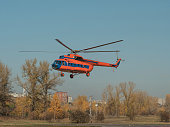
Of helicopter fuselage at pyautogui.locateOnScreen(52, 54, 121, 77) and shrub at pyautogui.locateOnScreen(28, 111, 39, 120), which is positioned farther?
shrub at pyautogui.locateOnScreen(28, 111, 39, 120)

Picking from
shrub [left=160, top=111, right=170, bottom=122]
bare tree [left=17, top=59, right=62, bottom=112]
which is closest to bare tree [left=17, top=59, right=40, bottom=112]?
bare tree [left=17, top=59, right=62, bottom=112]

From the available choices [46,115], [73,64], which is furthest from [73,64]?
[46,115]

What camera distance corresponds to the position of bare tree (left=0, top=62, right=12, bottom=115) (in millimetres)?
67000

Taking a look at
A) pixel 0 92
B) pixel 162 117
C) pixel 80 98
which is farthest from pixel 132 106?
pixel 80 98

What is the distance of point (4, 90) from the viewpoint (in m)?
68.0

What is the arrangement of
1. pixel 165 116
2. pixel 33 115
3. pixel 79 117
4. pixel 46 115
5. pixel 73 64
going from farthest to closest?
pixel 33 115 < pixel 46 115 < pixel 165 116 < pixel 79 117 < pixel 73 64

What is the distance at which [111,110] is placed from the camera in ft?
359

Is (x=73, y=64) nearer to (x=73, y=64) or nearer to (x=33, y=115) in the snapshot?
(x=73, y=64)

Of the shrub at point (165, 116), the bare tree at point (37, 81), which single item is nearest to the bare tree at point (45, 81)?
the bare tree at point (37, 81)

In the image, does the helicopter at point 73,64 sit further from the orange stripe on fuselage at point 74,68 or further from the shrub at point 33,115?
the shrub at point 33,115

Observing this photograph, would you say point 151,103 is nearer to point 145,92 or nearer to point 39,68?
point 145,92

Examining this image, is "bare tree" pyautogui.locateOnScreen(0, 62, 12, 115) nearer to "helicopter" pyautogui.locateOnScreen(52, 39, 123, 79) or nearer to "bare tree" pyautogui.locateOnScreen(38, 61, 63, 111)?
"bare tree" pyautogui.locateOnScreen(38, 61, 63, 111)

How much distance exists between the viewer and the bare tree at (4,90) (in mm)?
67000

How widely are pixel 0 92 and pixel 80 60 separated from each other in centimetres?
3959
